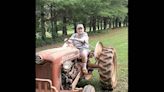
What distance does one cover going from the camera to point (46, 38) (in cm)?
1619

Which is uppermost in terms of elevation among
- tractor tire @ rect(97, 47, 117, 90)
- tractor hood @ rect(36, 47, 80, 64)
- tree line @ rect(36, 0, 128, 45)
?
tree line @ rect(36, 0, 128, 45)

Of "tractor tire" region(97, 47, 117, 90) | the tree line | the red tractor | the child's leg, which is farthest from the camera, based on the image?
the tree line

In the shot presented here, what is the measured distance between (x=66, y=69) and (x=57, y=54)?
301 mm

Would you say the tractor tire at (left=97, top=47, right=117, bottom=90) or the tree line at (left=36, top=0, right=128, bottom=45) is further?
the tree line at (left=36, top=0, right=128, bottom=45)

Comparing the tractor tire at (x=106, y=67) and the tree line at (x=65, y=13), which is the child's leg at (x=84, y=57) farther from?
the tree line at (x=65, y=13)

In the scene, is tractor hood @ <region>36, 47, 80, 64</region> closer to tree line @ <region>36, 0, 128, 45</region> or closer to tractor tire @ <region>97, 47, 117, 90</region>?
tractor tire @ <region>97, 47, 117, 90</region>

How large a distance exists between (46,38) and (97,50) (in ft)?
32.8

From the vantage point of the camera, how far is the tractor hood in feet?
16.2

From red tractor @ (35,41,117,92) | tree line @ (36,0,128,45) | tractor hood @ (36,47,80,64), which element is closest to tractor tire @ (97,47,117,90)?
red tractor @ (35,41,117,92)

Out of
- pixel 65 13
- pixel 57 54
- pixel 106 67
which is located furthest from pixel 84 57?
pixel 65 13

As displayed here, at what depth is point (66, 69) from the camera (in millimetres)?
5371
